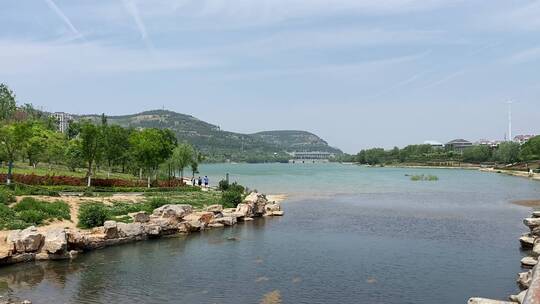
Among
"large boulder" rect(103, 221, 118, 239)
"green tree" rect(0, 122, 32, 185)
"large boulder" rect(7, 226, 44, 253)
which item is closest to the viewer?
"large boulder" rect(7, 226, 44, 253)

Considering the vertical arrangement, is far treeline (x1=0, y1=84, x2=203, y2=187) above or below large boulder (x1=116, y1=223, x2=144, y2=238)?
above

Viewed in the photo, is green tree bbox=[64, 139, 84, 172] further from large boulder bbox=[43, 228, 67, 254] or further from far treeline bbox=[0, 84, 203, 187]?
large boulder bbox=[43, 228, 67, 254]

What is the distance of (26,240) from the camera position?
1096 inches

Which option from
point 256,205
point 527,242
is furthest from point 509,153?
point 527,242

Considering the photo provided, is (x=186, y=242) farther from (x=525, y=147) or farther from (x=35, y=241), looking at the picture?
(x=525, y=147)

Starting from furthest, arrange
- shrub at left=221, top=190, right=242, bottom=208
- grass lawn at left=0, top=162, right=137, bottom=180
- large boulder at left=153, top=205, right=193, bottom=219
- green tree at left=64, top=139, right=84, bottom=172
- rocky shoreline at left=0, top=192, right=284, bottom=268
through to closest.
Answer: green tree at left=64, top=139, right=84, bottom=172 < grass lawn at left=0, top=162, right=137, bottom=180 < shrub at left=221, top=190, right=242, bottom=208 < large boulder at left=153, top=205, right=193, bottom=219 < rocky shoreline at left=0, top=192, right=284, bottom=268

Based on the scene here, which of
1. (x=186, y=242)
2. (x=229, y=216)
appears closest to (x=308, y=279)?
(x=186, y=242)

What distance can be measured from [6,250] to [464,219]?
40.4 metres

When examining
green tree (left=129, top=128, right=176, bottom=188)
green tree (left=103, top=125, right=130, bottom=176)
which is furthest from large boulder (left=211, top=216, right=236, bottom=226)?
green tree (left=103, top=125, right=130, bottom=176)

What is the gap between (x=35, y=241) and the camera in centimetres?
2812

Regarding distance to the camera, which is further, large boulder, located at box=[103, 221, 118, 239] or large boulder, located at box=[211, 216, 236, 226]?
large boulder, located at box=[211, 216, 236, 226]

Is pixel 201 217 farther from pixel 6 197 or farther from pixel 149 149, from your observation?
pixel 149 149

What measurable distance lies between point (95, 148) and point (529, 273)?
49.6m

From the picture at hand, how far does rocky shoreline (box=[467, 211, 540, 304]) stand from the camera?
890 centimetres
